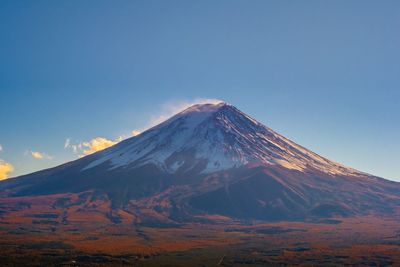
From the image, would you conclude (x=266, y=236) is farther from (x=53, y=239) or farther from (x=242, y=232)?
(x=53, y=239)

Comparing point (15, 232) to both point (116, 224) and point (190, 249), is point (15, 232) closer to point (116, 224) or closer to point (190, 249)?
point (116, 224)

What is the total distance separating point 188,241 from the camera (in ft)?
422

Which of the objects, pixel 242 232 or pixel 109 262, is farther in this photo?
pixel 242 232

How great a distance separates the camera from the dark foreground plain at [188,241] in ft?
302

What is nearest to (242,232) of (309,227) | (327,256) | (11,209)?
(309,227)

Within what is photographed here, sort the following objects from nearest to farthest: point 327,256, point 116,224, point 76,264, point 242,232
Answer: point 76,264 < point 327,256 < point 242,232 < point 116,224

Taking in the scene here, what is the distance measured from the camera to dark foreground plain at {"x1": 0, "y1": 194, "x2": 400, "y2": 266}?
9219 cm

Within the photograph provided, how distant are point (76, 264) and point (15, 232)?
6528 cm

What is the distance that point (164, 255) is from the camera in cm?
10012

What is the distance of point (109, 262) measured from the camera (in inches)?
3472

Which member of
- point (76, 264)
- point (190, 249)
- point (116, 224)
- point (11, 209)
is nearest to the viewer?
point (76, 264)

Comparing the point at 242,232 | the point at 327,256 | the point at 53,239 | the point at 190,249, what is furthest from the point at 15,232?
the point at 327,256

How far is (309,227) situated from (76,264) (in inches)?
4277

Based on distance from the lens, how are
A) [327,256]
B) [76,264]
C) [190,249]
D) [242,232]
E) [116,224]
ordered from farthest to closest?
[116,224], [242,232], [190,249], [327,256], [76,264]
